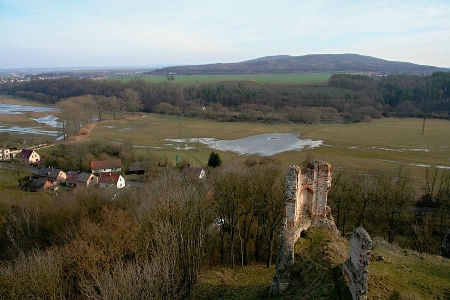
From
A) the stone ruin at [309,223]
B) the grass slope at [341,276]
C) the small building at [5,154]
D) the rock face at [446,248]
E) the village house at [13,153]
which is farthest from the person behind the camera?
the village house at [13,153]

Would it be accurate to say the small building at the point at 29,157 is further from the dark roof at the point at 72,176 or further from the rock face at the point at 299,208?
the rock face at the point at 299,208

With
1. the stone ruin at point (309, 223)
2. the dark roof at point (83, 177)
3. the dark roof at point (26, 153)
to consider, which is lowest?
the dark roof at point (83, 177)

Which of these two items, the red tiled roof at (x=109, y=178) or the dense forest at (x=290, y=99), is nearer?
the red tiled roof at (x=109, y=178)

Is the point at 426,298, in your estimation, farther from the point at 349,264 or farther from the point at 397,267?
the point at 349,264

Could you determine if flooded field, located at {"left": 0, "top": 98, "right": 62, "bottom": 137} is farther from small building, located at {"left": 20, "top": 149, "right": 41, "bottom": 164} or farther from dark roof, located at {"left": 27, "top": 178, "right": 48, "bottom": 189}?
dark roof, located at {"left": 27, "top": 178, "right": 48, "bottom": 189}

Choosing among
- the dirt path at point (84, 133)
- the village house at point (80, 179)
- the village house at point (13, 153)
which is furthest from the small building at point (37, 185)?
the dirt path at point (84, 133)

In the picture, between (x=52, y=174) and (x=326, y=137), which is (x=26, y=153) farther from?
(x=326, y=137)

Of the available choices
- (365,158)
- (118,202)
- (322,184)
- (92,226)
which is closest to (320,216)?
(322,184)
